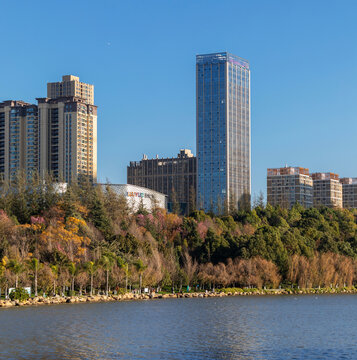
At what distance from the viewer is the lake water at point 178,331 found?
45.4m

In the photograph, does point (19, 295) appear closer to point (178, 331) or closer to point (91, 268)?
point (91, 268)

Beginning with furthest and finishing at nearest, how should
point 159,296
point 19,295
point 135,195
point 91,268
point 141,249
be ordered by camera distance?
point 135,195
point 141,249
point 159,296
point 91,268
point 19,295

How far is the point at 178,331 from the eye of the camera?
2239 inches

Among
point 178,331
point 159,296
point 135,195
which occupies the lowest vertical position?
point 159,296

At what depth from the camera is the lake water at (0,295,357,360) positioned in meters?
45.4

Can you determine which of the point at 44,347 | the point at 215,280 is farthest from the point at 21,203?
the point at 44,347

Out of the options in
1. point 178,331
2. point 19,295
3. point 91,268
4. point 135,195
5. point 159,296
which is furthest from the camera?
point 135,195

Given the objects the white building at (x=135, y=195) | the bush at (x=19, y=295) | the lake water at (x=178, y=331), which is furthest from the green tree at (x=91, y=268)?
the white building at (x=135, y=195)

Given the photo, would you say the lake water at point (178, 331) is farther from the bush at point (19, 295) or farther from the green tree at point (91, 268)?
the green tree at point (91, 268)

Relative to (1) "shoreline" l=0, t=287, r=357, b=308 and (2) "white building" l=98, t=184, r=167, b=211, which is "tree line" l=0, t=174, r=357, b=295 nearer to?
(1) "shoreline" l=0, t=287, r=357, b=308

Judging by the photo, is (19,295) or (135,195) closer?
(19,295)

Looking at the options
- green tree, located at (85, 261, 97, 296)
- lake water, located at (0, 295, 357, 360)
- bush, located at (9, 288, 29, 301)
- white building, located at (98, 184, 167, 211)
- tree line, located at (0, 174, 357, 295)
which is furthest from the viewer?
white building, located at (98, 184, 167, 211)

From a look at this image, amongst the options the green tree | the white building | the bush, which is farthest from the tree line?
the white building

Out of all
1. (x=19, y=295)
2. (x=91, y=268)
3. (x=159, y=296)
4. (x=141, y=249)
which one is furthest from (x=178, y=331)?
(x=141, y=249)
